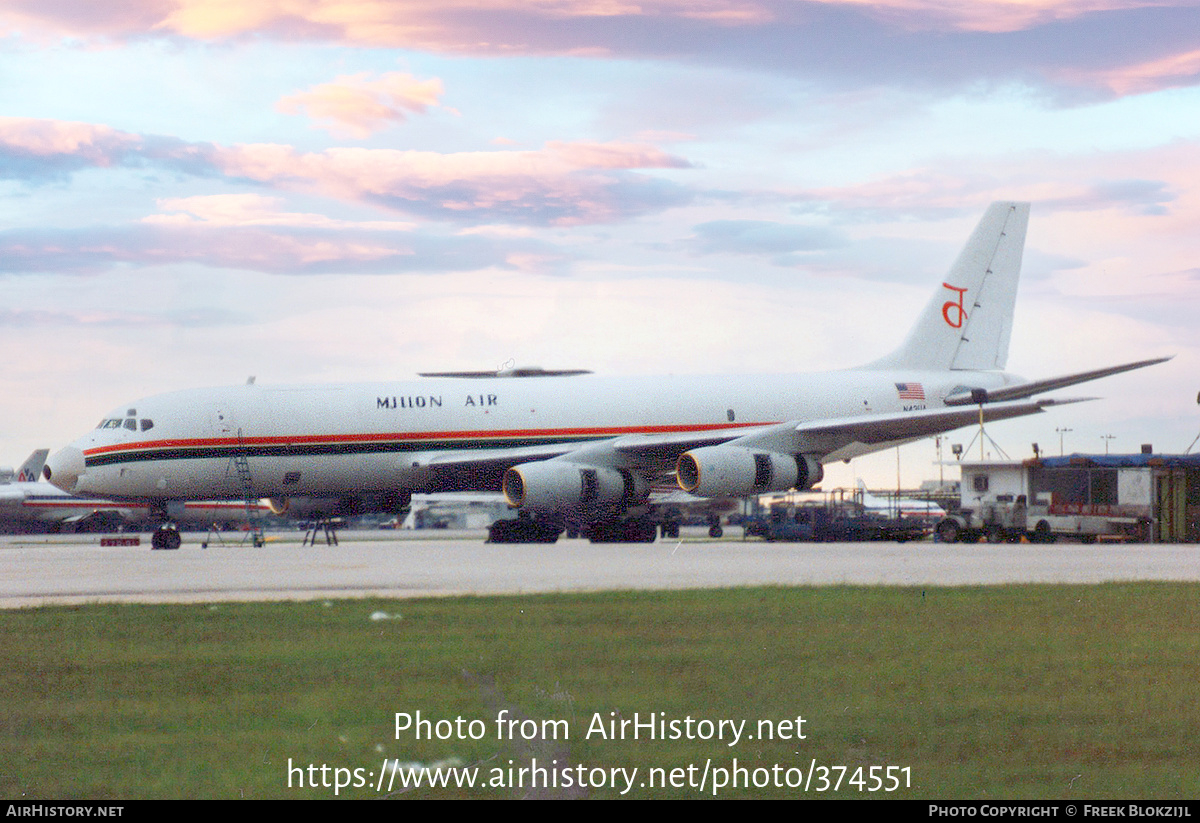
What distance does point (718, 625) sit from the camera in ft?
41.4

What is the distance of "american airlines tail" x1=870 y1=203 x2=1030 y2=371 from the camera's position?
4528 cm

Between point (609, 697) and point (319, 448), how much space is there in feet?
95.9

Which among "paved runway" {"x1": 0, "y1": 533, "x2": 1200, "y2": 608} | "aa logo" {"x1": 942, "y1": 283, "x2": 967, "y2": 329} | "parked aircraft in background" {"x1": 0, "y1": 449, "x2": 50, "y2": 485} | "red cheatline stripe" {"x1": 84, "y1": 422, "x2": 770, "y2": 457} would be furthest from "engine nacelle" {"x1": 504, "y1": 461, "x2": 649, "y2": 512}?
"parked aircraft in background" {"x1": 0, "y1": 449, "x2": 50, "y2": 485}

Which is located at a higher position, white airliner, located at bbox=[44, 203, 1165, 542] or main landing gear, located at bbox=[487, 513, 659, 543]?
white airliner, located at bbox=[44, 203, 1165, 542]

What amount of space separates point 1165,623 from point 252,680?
833 cm

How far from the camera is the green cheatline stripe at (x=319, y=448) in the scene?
116ft

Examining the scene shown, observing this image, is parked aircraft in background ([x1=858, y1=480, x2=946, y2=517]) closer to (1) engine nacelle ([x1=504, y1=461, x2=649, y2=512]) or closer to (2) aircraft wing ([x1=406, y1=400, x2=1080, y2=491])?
(2) aircraft wing ([x1=406, y1=400, x2=1080, y2=491])

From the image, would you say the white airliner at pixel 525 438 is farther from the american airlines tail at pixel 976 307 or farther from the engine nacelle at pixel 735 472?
the american airlines tail at pixel 976 307

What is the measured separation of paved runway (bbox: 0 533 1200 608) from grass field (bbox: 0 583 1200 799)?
378 centimetres

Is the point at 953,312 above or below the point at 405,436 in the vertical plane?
above

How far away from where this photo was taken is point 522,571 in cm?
2162

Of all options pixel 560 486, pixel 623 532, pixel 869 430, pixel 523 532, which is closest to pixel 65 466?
pixel 523 532

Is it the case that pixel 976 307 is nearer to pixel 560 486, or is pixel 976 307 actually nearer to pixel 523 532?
pixel 523 532
